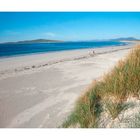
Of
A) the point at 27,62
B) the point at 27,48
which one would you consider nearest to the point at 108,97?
the point at 27,62

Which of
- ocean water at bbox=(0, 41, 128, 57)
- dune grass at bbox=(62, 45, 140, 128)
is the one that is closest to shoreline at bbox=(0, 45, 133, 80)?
ocean water at bbox=(0, 41, 128, 57)

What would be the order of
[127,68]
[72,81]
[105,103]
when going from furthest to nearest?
[72,81] → [127,68] → [105,103]

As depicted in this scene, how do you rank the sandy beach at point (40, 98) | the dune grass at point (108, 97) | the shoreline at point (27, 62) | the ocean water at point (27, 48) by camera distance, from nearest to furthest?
the dune grass at point (108, 97), the sandy beach at point (40, 98), the shoreline at point (27, 62), the ocean water at point (27, 48)

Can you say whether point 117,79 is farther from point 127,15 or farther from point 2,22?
point 2,22

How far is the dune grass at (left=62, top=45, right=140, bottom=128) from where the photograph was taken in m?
2.56

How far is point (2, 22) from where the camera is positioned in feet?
12.5

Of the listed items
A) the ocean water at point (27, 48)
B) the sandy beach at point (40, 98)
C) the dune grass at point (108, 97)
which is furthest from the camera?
the ocean water at point (27, 48)

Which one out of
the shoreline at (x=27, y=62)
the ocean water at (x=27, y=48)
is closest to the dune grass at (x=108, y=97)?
the shoreline at (x=27, y=62)

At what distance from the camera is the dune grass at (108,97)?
2.56 meters

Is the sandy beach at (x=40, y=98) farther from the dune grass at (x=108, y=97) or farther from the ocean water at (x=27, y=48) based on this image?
the ocean water at (x=27, y=48)

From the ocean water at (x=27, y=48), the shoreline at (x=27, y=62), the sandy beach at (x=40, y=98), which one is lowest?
the sandy beach at (x=40, y=98)
